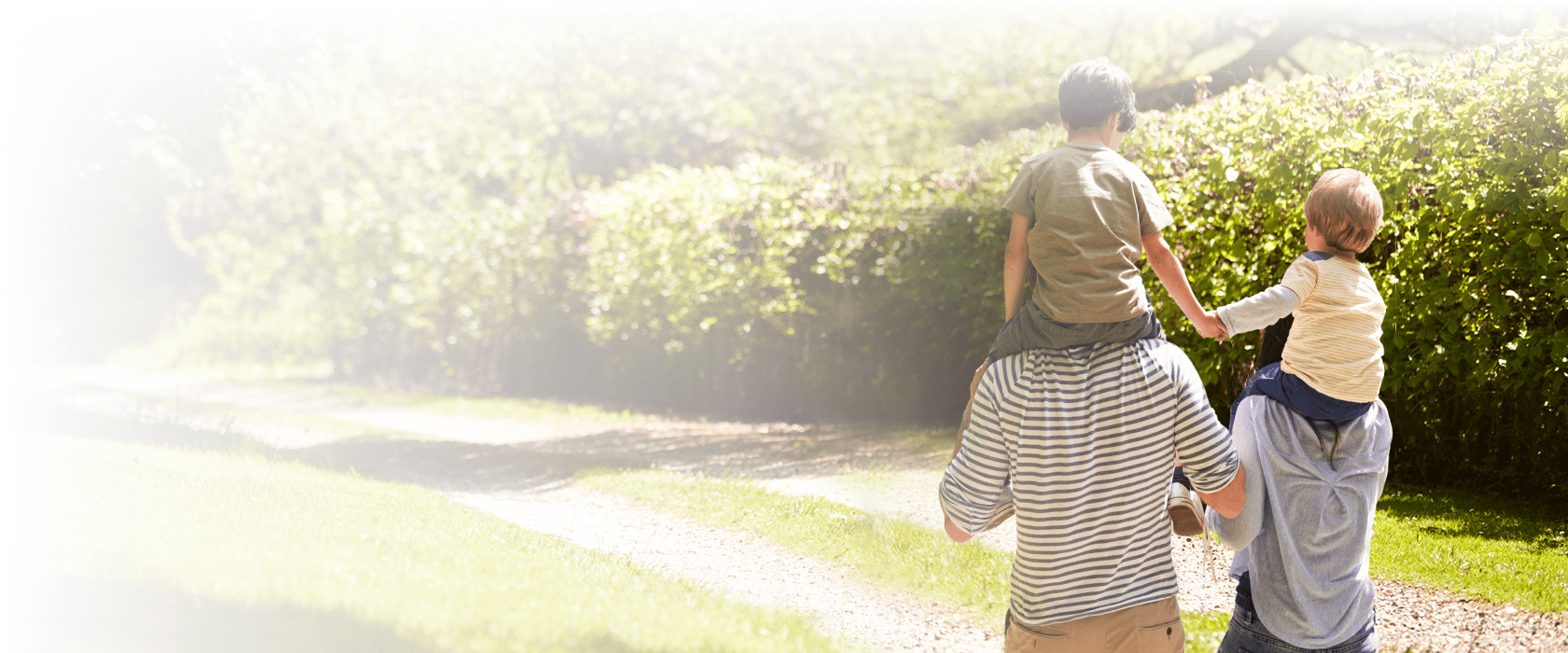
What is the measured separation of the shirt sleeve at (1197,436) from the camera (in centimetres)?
297

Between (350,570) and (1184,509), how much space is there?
117 inches

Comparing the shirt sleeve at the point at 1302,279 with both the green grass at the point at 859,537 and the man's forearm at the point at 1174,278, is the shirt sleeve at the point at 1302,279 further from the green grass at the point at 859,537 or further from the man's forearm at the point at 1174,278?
the green grass at the point at 859,537

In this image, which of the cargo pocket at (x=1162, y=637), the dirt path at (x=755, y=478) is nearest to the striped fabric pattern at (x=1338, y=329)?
the dirt path at (x=755, y=478)

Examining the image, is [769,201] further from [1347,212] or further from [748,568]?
[1347,212]

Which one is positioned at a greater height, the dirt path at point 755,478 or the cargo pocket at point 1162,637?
the cargo pocket at point 1162,637

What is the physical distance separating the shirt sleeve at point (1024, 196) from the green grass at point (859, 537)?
2.20 m

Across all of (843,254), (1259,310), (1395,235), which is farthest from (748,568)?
(843,254)

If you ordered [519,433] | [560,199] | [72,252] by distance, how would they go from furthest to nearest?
[72,252] < [560,199] < [519,433]

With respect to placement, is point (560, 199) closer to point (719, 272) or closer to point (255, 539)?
point (719, 272)

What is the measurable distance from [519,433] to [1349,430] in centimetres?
1027

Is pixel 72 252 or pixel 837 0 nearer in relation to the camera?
pixel 837 0

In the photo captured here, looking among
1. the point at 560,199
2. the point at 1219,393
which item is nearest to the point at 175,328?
the point at 560,199

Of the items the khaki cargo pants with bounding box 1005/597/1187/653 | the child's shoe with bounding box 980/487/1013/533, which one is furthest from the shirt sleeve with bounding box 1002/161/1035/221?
the khaki cargo pants with bounding box 1005/597/1187/653

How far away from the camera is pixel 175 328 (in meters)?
28.0
